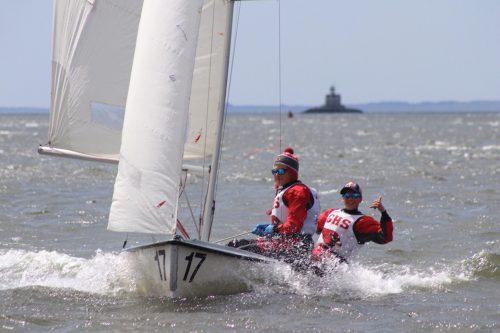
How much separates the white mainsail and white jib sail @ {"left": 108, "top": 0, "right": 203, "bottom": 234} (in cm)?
105

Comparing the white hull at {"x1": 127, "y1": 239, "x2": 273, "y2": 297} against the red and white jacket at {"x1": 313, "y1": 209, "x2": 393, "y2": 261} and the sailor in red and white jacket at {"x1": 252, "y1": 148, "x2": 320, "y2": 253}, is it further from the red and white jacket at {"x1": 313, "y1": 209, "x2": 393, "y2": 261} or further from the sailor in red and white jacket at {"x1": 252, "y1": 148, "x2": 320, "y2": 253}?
the red and white jacket at {"x1": 313, "y1": 209, "x2": 393, "y2": 261}

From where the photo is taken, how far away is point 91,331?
328 inches

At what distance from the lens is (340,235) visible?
383 inches

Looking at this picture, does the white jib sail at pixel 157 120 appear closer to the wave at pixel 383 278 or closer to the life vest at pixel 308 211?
the life vest at pixel 308 211

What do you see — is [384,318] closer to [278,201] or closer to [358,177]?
[278,201]

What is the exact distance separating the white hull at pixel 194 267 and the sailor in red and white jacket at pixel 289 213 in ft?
0.90

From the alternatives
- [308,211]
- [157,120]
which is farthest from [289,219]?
[157,120]

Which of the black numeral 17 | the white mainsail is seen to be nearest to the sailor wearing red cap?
the black numeral 17

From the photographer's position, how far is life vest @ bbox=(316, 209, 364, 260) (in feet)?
31.8

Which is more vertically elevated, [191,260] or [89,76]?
[89,76]

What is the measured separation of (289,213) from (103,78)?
2628 millimetres

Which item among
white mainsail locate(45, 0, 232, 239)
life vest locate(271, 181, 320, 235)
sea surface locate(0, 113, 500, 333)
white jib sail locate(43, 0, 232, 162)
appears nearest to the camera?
sea surface locate(0, 113, 500, 333)

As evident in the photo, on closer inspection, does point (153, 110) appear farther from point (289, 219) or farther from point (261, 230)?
point (289, 219)

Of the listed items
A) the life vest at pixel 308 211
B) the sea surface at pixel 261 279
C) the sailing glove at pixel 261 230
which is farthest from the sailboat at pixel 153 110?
the life vest at pixel 308 211
